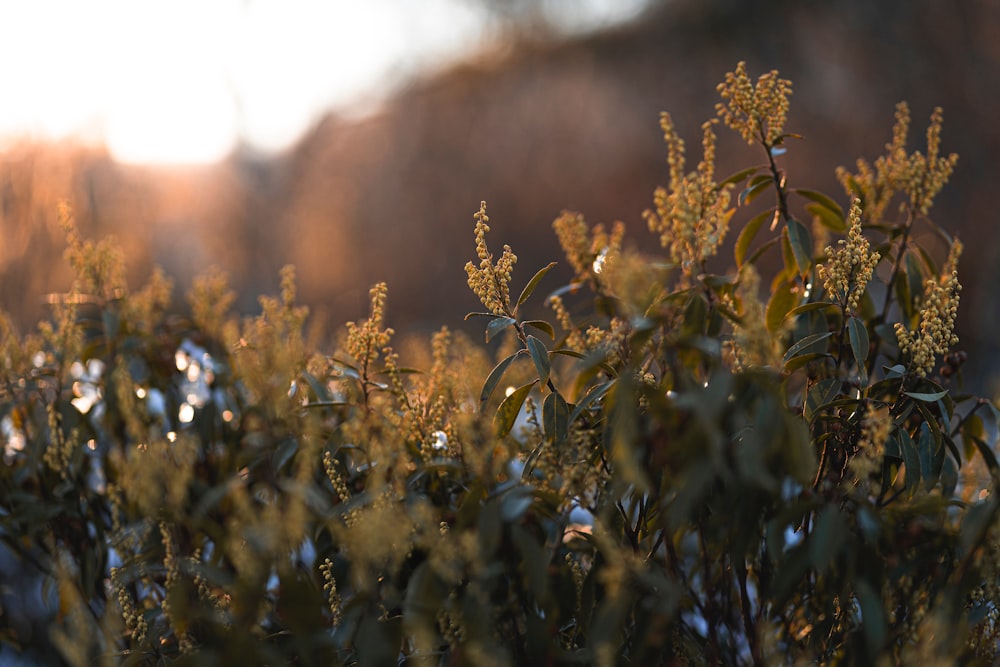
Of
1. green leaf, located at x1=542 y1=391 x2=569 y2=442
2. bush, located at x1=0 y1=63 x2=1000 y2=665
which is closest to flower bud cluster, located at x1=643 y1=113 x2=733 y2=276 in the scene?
bush, located at x1=0 y1=63 x2=1000 y2=665

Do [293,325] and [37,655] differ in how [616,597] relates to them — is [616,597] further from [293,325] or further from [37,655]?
[37,655]

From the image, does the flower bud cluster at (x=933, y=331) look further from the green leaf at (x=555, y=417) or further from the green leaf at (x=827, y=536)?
the green leaf at (x=555, y=417)

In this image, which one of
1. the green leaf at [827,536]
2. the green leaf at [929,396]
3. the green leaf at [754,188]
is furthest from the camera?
the green leaf at [754,188]

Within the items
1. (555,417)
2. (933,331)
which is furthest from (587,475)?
(933,331)

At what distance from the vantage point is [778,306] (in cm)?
107

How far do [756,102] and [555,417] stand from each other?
1.64ft

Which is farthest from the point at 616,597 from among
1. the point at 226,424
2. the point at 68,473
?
the point at 68,473

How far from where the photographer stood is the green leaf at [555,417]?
872mm

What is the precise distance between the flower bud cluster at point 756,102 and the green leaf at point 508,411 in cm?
45

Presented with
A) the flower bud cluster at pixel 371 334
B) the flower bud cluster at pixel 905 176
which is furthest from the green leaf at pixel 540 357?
the flower bud cluster at pixel 905 176

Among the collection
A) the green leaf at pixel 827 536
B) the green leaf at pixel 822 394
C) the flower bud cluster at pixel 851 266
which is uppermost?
the flower bud cluster at pixel 851 266

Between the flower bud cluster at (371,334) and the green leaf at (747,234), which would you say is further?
the green leaf at (747,234)

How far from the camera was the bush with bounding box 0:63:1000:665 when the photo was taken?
68cm

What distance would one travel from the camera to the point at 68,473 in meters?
1.28
